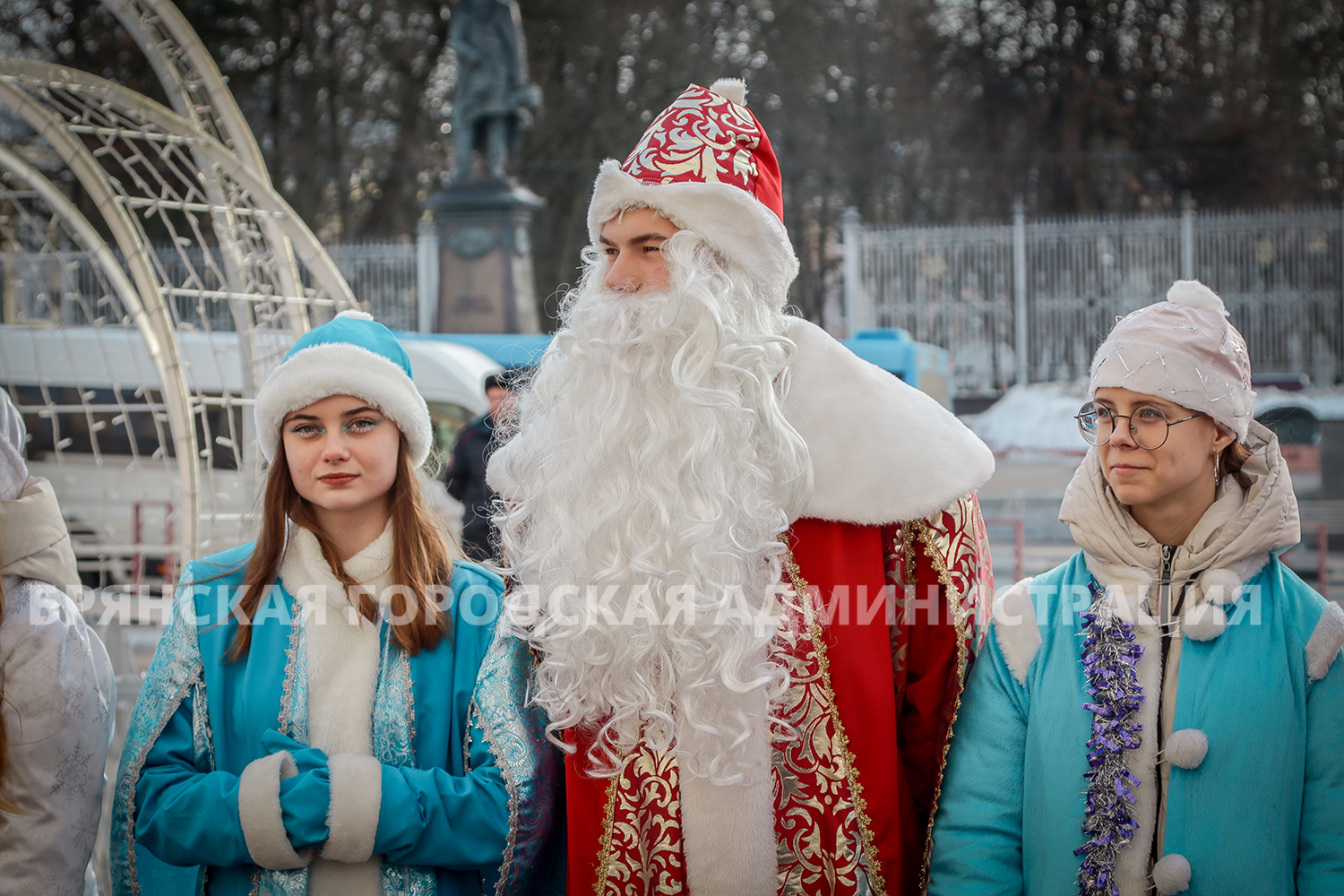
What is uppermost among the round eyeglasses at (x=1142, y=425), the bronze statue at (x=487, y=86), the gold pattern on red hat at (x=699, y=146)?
the bronze statue at (x=487, y=86)

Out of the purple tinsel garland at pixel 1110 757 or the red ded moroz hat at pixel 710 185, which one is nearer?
the purple tinsel garland at pixel 1110 757

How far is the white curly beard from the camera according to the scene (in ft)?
6.63

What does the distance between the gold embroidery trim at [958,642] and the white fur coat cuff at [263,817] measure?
1.15 m

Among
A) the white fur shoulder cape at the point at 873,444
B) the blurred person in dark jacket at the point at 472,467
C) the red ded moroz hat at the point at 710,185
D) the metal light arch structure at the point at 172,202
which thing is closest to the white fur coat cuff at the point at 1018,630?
the white fur shoulder cape at the point at 873,444

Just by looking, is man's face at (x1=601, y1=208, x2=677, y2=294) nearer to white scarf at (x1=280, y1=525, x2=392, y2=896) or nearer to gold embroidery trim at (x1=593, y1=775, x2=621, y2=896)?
white scarf at (x1=280, y1=525, x2=392, y2=896)

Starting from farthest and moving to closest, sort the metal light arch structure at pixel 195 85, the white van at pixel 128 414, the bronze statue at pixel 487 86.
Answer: the bronze statue at pixel 487 86 < the white van at pixel 128 414 < the metal light arch structure at pixel 195 85

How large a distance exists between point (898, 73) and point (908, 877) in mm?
19251

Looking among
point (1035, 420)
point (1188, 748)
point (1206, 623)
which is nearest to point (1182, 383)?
point (1206, 623)

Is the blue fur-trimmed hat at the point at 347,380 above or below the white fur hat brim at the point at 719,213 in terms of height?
below

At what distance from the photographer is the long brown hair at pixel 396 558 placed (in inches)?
85.0

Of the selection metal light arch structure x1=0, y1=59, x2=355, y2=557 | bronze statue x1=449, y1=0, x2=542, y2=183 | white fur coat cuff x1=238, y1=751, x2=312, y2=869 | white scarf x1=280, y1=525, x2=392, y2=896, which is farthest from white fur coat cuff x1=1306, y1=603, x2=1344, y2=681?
bronze statue x1=449, y1=0, x2=542, y2=183

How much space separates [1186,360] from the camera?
2.05 meters

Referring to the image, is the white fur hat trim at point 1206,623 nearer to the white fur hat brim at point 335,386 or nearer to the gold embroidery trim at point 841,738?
the gold embroidery trim at point 841,738

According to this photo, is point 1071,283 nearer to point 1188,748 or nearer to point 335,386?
point 1188,748
